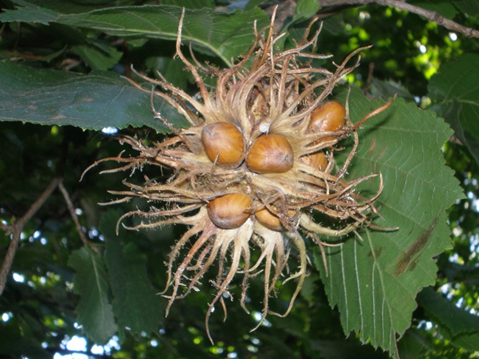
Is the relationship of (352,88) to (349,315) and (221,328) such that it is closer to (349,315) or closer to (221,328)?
(349,315)

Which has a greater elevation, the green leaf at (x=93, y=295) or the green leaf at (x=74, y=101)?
the green leaf at (x=74, y=101)

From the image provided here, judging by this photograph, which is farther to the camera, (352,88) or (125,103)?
(352,88)

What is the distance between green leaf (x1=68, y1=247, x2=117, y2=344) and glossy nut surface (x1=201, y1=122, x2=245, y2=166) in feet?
7.45

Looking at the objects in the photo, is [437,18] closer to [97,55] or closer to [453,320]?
[453,320]

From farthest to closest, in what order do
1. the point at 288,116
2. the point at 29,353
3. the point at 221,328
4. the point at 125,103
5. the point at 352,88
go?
the point at 221,328 → the point at 29,353 → the point at 352,88 → the point at 125,103 → the point at 288,116

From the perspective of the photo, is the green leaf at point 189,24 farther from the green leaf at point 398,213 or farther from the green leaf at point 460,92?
the green leaf at point 460,92

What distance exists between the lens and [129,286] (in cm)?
367

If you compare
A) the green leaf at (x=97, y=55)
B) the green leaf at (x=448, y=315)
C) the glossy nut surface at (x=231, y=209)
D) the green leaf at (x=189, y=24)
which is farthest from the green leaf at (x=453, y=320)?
the green leaf at (x=97, y=55)

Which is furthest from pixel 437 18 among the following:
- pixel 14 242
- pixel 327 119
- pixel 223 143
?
pixel 14 242

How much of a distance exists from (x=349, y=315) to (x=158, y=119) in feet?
4.19

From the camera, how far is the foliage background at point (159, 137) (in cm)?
207

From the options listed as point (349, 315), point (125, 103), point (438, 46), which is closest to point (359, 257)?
point (349, 315)

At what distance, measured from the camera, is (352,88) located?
2.34 metres

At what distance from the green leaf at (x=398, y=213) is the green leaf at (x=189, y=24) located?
1.90ft
